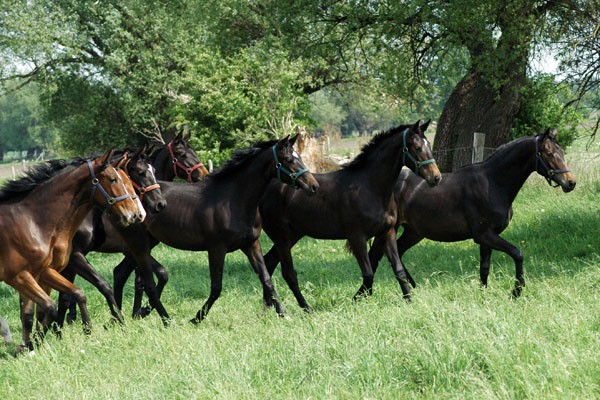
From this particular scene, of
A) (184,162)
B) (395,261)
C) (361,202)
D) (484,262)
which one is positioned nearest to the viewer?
(361,202)

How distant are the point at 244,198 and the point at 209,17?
50.1 feet

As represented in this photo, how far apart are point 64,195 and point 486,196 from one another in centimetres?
476

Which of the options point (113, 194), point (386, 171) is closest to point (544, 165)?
point (386, 171)

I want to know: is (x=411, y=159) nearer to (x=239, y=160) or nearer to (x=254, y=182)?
(x=254, y=182)

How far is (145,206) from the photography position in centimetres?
654

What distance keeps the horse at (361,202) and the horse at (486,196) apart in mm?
762

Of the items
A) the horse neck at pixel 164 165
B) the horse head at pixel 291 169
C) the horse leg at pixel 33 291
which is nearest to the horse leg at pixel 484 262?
the horse head at pixel 291 169

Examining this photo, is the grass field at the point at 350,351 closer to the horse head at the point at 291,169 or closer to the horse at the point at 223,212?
the horse at the point at 223,212

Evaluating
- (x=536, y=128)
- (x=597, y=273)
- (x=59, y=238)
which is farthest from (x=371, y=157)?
(x=536, y=128)

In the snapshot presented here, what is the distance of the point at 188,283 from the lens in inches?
373

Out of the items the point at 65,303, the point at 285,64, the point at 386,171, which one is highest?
the point at 285,64

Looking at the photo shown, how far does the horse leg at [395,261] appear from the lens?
6.75 metres

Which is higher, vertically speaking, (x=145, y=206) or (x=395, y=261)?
(x=145, y=206)

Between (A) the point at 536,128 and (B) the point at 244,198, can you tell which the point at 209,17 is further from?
(B) the point at 244,198
